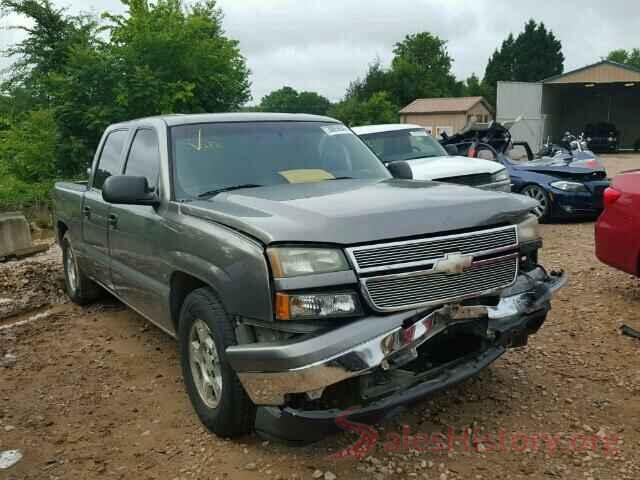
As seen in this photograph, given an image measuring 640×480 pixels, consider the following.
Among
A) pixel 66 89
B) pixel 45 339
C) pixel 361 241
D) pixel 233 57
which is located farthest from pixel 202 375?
pixel 233 57

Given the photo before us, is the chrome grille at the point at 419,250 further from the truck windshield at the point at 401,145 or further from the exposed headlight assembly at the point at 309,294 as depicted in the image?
the truck windshield at the point at 401,145

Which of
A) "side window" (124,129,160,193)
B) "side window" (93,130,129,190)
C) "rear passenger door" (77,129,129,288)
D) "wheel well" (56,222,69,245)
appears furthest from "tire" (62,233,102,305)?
"side window" (124,129,160,193)

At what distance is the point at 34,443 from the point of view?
11.4ft

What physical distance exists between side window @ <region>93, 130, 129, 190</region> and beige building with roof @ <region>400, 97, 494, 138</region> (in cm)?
3694

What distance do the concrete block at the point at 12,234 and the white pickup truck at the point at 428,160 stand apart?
17.5 ft

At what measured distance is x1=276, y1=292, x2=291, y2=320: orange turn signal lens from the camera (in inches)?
106

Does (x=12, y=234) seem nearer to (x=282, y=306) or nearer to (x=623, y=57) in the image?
(x=282, y=306)

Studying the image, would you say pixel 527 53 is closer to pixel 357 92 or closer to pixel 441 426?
pixel 357 92

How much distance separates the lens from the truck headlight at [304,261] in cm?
272

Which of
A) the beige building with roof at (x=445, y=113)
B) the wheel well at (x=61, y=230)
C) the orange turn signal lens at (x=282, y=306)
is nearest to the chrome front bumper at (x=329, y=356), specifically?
the orange turn signal lens at (x=282, y=306)

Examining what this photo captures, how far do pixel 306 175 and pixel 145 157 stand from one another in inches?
48.1

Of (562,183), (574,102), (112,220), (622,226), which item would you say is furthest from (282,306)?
(574,102)

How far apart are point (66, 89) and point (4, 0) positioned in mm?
8740

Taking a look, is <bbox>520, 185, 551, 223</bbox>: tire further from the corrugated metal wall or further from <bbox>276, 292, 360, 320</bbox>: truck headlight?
the corrugated metal wall
